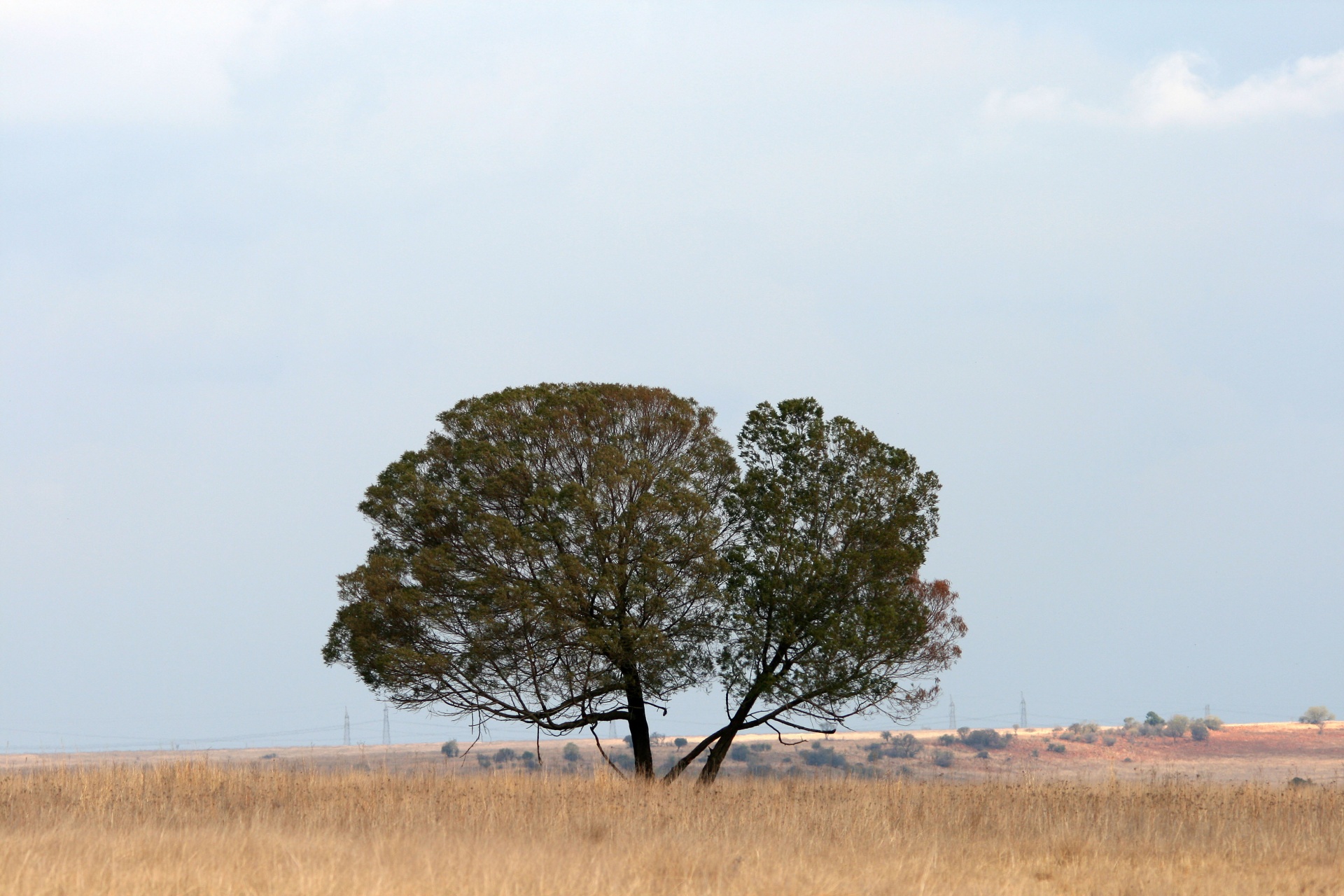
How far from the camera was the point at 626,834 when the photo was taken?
15.4 meters

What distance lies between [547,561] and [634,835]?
307 inches

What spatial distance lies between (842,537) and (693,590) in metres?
3.40

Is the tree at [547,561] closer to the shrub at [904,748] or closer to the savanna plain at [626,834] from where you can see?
the savanna plain at [626,834]

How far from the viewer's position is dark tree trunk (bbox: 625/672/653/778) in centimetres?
2316

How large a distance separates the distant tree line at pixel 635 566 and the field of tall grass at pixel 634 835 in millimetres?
2209

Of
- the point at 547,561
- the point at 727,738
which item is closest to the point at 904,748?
the point at 727,738

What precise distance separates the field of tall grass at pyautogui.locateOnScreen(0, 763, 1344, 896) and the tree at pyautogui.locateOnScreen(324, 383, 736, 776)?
2.27 m

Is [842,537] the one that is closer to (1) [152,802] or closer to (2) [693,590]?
(2) [693,590]

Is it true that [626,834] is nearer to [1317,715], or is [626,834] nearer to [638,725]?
[638,725]

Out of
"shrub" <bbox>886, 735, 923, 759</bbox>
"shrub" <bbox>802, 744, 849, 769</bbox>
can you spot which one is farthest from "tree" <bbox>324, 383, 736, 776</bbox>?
"shrub" <bbox>886, 735, 923, 759</bbox>

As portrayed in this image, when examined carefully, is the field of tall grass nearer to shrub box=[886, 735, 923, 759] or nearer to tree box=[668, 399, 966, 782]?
tree box=[668, 399, 966, 782]

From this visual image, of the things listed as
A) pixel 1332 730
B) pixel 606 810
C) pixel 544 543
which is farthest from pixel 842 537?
pixel 1332 730

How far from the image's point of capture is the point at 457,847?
13.4m

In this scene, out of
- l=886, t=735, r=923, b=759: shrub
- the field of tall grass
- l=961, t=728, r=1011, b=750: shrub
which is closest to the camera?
the field of tall grass
